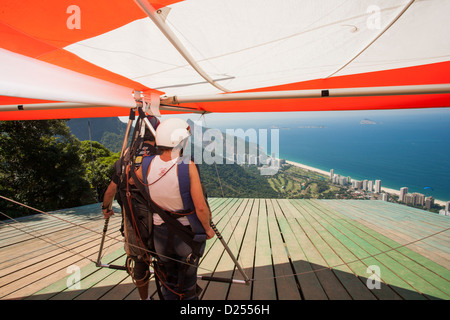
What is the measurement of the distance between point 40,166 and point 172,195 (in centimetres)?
961

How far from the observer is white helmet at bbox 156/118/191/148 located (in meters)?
1.10

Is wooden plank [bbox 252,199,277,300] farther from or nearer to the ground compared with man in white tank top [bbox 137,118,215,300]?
nearer to the ground

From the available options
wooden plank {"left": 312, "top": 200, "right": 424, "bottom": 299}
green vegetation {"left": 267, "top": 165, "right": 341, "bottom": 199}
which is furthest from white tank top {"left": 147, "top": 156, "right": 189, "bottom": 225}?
green vegetation {"left": 267, "top": 165, "right": 341, "bottom": 199}

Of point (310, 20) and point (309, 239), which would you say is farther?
point (309, 239)

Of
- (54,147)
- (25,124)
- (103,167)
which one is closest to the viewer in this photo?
(25,124)

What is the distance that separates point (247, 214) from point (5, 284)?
11.4 feet

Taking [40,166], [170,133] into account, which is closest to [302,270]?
[170,133]

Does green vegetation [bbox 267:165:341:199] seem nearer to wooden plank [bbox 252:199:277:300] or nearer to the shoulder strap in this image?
wooden plank [bbox 252:199:277:300]

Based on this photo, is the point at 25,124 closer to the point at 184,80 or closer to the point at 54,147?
the point at 54,147

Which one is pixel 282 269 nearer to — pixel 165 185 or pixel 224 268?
pixel 224 268

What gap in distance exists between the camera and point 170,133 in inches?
43.3

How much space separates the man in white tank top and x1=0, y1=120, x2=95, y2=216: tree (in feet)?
26.7

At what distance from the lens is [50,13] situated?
25.9 inches
